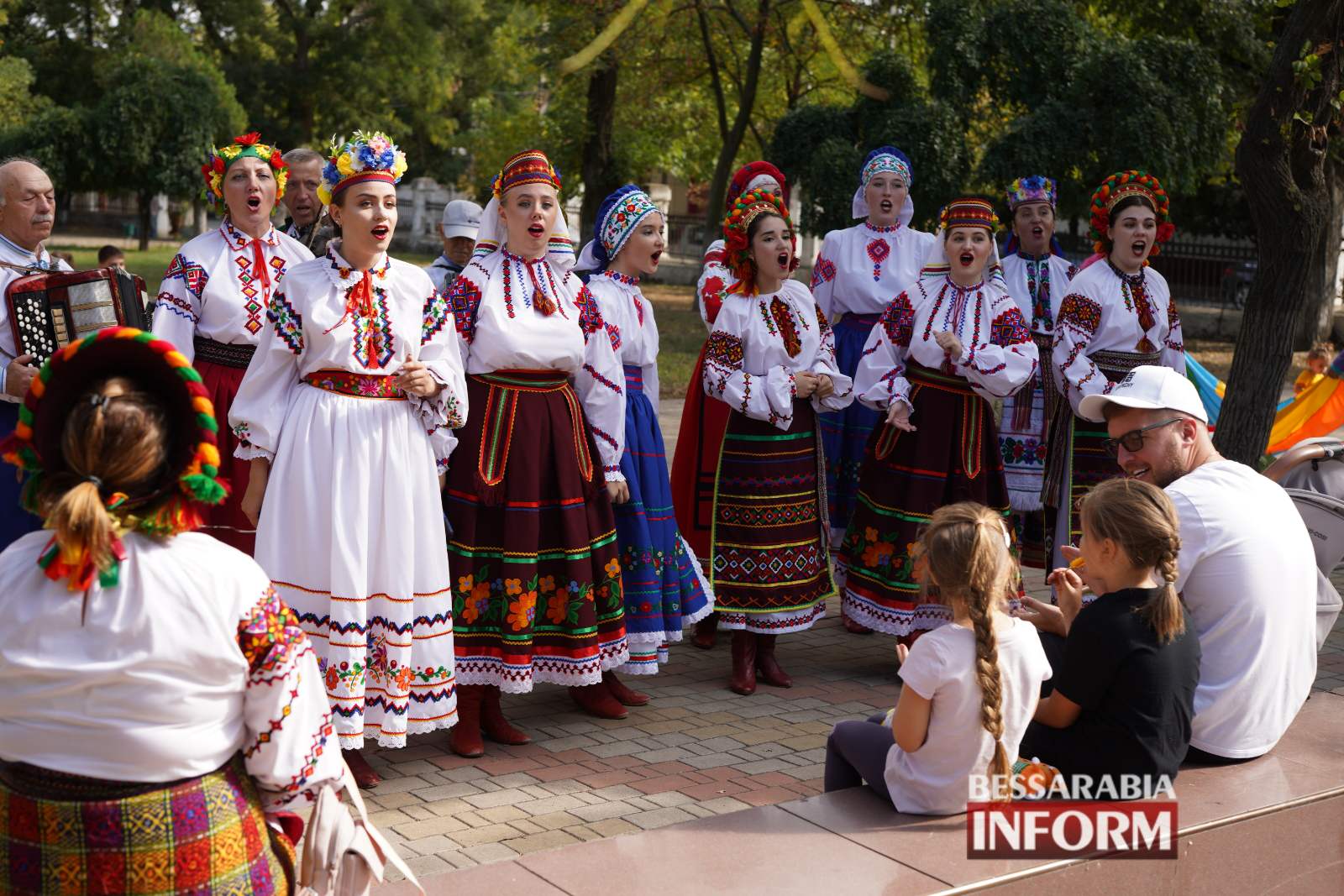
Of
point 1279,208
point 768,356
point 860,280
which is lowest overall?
point 768,356

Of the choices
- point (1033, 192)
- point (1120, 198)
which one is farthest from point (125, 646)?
point (1033, 192)

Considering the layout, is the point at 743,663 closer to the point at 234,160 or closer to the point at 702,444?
the point at 702,444

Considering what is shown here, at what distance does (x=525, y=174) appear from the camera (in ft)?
17.9

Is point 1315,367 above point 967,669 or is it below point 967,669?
above

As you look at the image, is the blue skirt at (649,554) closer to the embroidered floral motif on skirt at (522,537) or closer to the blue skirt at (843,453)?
the embroidered floral motif on skirt at (522,537)

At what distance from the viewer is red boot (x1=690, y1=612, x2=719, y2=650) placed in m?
7.07

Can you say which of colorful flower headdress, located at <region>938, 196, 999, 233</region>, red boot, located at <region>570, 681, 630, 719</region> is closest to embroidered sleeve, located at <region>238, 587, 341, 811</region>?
red boot, located at <region>570, 681, 630, 719</region>

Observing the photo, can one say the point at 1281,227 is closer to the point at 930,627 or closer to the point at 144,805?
the point at 930,627

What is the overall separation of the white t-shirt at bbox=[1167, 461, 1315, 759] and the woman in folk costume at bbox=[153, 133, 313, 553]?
3.35m

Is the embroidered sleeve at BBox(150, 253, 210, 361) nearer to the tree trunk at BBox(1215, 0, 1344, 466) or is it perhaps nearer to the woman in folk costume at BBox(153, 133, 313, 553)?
the woman in folk costume at BBox(153, 133, 313, 553)

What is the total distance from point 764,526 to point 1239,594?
2.49 metres

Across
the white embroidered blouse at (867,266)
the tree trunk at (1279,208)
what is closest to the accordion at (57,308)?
the white embroidered blouse at (867,266)

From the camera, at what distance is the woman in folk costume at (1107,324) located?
6961mm

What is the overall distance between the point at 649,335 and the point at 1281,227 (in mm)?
4102
